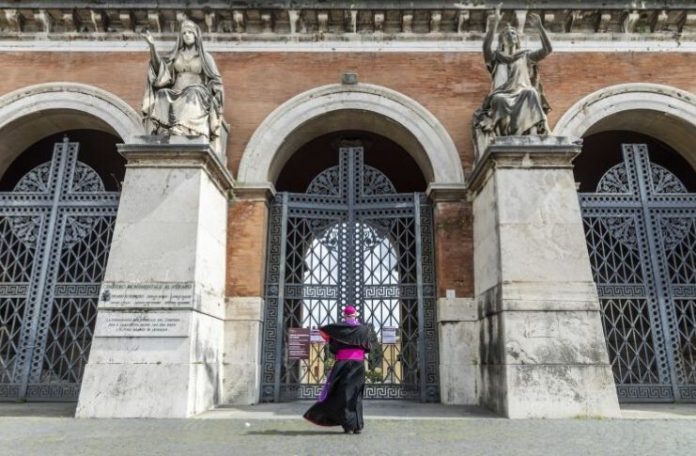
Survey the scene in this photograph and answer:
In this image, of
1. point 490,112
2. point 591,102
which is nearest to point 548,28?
point 591,102

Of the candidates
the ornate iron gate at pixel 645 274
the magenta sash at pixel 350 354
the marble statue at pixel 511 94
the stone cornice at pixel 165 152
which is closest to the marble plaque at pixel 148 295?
the stone cornice at pixel 165 152

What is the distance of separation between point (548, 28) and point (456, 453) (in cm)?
867

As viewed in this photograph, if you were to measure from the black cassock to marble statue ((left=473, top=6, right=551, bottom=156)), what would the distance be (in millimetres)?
3990

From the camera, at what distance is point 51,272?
9062 millimetres

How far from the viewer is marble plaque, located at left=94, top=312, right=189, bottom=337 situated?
269 inches

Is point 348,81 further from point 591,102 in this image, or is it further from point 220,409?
point 220,409

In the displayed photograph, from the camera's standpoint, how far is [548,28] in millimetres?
10406

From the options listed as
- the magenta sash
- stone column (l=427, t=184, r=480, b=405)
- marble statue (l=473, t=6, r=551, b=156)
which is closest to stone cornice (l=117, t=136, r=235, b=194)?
the magenta sash

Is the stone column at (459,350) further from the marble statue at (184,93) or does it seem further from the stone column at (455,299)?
the marble statue at (184,93)

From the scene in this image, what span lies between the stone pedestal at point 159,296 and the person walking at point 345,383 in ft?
6.64

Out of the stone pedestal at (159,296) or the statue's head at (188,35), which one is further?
the statue's head at (188,35)

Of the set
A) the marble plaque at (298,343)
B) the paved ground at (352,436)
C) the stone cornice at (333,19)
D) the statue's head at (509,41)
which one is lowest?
the paved ground at (352,436)

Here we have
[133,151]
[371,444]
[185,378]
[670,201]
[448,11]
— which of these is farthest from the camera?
[448,11]

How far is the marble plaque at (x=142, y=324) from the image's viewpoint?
6832 mm
